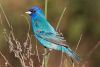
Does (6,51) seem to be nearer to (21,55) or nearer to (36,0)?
(36,0)

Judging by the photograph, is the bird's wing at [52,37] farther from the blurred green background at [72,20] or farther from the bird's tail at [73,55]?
the blurred green background at [72,20]

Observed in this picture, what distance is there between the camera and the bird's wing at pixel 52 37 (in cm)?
627

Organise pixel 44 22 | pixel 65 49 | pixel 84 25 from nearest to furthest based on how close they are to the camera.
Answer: pixel 65 49
pixel 44 22
pixel 84 25

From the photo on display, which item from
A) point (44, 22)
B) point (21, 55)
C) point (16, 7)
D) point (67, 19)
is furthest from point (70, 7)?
point (21, 55)

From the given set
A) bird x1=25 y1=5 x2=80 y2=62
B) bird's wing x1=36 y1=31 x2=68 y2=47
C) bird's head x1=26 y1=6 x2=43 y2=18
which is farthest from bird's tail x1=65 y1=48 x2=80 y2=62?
bird's head x1=26 y1=6 x2=43 y2=18

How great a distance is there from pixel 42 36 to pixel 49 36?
120mm

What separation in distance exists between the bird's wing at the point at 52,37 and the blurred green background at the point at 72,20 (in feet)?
8.92

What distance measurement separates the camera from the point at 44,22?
21.7ft

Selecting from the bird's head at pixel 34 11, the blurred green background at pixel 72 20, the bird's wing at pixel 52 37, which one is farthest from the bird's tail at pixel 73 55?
the blurred green background at pixel 72 20

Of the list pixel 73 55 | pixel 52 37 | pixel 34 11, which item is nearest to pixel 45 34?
pixel 52 37

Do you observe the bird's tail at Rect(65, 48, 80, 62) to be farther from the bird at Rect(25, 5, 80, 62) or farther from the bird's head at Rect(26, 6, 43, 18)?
the bird's head at Rect(26, 6, 43, 18)

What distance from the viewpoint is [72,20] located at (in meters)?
9.68

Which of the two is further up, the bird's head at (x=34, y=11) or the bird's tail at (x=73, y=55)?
the bird's head at (x=34, y=11)

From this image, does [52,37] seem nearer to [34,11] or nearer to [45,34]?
[45,34]
